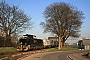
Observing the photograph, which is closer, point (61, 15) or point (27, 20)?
point (27, 20)

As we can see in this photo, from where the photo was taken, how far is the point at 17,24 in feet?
183

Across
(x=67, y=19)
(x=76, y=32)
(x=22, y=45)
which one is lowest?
(x=22, y=45)

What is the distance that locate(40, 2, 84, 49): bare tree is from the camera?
211 ft

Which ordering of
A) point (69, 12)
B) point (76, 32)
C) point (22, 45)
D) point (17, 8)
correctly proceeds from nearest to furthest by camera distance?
point (22, 45)
point (17, 8)
point (69, 12)
point (76, 32)

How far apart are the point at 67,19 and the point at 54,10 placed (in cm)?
570

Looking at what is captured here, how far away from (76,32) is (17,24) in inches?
997

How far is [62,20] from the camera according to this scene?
64.1 m

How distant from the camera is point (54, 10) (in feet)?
214

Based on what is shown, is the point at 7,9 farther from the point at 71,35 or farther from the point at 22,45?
the point at 71,35

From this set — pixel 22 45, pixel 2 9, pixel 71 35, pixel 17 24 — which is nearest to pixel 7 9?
pixel 2 9

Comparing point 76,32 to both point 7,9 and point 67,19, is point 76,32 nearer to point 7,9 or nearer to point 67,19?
point 67,19

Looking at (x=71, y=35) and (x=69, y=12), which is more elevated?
(x=69, y=12)

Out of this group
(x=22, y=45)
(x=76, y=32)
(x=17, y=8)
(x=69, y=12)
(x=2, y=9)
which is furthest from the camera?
(x=76, y=32)

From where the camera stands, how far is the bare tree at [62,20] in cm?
6428
